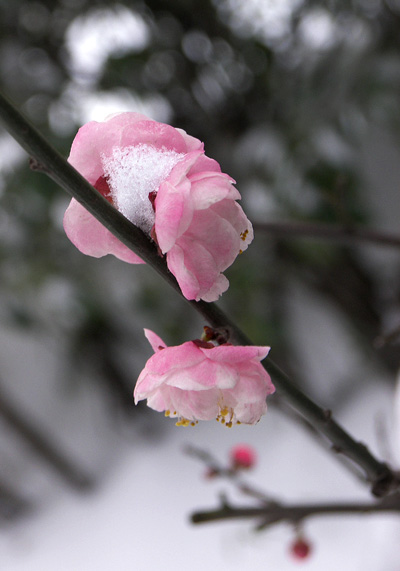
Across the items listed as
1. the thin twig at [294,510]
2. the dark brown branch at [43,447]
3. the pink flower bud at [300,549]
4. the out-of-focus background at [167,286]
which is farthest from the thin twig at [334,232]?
the dark brown branch at [43,447]

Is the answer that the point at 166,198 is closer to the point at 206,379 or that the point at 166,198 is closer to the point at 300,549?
the point at 206,379

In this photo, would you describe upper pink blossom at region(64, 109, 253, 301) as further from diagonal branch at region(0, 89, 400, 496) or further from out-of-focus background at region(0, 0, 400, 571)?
out-of-focus background at region(0, 0, 400, 571)

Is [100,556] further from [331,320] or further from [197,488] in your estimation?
[331,320]

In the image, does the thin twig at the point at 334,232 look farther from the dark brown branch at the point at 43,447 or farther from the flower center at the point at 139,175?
the dark brown branch at the point at 43,447

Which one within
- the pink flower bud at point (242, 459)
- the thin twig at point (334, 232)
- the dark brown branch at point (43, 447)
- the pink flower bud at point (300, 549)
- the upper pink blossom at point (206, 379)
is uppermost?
the upper pink blossom at point (206, 379)

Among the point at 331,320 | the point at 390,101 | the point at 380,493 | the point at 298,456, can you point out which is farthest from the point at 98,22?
the point at 380,493

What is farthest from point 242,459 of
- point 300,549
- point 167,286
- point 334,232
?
point 167,286
